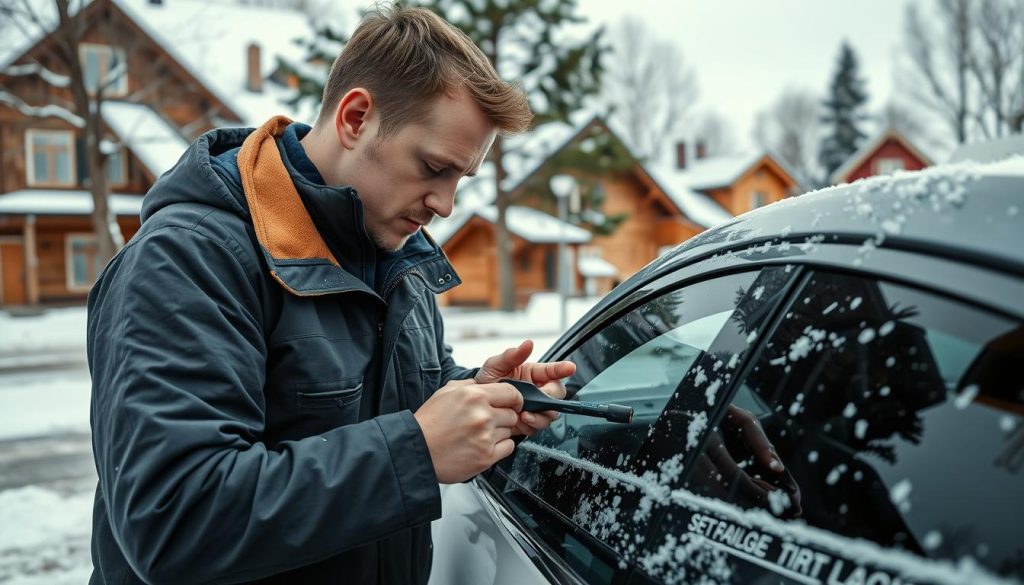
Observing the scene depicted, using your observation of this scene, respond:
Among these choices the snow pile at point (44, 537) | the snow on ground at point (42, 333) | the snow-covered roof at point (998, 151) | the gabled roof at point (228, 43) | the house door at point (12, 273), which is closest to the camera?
the snow-covered roof at point (998, 151)

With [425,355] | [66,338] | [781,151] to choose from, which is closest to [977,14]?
[781,151]

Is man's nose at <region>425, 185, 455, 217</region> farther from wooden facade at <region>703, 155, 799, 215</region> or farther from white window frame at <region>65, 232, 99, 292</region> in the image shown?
wooden facade at <region>703, 155, 799, 215</region>

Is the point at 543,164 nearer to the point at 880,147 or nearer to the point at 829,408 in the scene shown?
the point at 829,408

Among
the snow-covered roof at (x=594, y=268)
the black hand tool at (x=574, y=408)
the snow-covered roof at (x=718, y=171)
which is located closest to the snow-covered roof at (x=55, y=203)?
the snow-covered roof at (x=594, y=268)

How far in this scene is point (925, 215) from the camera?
2.94 ft

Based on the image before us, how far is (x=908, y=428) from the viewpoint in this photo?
34.1 inches

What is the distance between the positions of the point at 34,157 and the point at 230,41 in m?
8.13

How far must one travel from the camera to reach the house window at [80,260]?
75.7 ft

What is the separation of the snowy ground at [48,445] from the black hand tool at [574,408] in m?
3.60

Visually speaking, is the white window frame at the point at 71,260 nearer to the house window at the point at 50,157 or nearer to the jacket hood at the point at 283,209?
the house window at the point at 50,157

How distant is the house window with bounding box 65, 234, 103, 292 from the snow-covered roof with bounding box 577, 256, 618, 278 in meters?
15.5

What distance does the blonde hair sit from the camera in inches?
58.2

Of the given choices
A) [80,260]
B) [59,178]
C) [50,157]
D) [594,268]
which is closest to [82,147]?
[50,157]

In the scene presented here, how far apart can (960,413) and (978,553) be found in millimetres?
144
